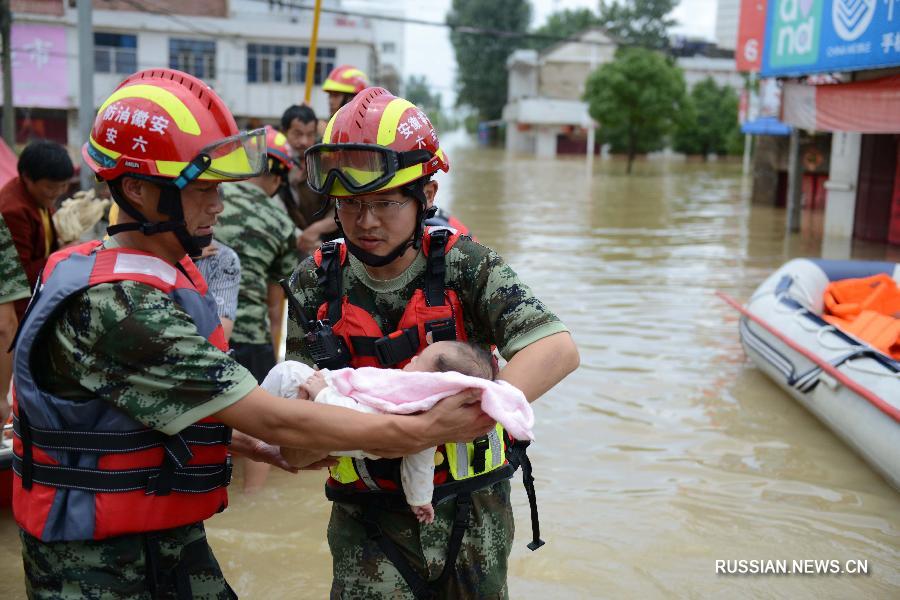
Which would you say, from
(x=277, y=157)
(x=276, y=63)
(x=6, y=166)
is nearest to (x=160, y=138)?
(x=277, y=157)

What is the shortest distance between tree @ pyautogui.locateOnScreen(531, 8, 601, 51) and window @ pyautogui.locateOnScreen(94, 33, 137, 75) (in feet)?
159

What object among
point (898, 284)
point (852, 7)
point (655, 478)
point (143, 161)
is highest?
point (852, 7)

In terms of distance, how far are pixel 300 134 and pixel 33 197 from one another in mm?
1989

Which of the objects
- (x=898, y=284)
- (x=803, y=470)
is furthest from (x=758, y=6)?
(x=803, y=470)

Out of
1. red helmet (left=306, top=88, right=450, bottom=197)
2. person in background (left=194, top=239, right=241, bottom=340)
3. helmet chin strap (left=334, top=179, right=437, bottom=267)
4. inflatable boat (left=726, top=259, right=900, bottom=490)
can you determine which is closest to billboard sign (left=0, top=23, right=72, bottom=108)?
inflatable boat (left=726, top=259, right=900, bottom=490)

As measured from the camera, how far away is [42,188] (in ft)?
18.1

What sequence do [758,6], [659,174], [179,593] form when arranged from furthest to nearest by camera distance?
[659,174] < [758,6] < [179,593]

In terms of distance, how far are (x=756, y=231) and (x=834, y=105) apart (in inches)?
218

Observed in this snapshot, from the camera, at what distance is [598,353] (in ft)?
30.8

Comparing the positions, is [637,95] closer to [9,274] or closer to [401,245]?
[9,274]

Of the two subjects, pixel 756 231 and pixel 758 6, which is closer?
pixel 756 231

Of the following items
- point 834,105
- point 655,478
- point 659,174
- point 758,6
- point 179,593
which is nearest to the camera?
point 179,593

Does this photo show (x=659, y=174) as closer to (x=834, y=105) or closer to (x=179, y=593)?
(x=834, y=105)

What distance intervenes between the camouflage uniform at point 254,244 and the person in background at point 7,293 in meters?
1.51
